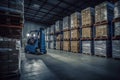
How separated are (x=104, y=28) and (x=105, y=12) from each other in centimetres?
116

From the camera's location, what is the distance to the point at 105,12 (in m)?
7.45

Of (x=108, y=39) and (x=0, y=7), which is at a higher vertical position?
(x=0, y=7)

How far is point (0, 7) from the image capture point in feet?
10.4

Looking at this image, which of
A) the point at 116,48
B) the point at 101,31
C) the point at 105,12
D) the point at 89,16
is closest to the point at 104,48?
the point at 116,48

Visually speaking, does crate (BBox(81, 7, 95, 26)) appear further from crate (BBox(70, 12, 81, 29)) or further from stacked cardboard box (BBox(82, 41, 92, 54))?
stacked cardboard box (BBox(82, 41, 92, 54))

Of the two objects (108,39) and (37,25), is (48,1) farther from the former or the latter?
(37,25)

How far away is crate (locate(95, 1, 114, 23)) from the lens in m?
7.40

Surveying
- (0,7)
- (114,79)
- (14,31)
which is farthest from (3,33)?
(114,79)

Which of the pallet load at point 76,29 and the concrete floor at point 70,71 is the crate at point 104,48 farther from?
the pallet load at point 76,29

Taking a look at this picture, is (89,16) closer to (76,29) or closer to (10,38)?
(76,29)

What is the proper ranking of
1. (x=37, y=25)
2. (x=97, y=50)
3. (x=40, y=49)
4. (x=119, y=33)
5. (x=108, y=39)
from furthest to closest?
(x=37, y=25)
(x=40, y=49)
(x=97, y=50)
(x=108, y=39)
(x=119, y=33)

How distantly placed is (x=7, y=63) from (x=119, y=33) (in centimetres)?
674

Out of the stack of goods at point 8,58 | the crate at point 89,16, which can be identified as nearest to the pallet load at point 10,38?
the stack of goods at point 8,58

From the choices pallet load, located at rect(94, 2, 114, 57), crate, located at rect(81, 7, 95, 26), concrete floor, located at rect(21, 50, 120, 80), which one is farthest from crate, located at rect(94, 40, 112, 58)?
concrete floor, located at rect(21, 50, 120, 80)
